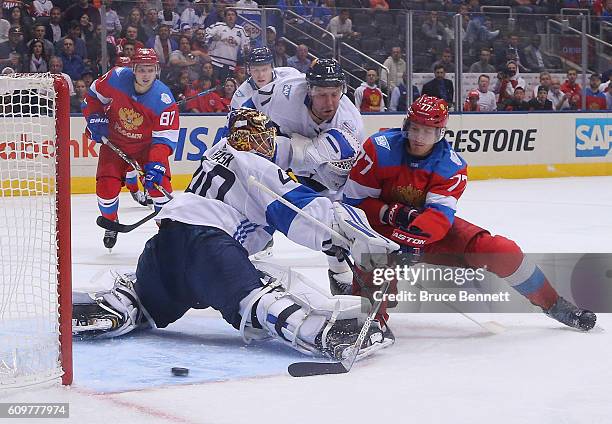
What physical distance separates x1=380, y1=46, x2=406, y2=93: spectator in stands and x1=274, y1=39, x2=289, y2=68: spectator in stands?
1.02m

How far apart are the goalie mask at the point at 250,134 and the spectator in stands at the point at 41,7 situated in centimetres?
563

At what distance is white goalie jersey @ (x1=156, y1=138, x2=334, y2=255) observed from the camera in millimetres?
3221

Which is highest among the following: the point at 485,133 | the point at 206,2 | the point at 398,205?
the point at 206,2

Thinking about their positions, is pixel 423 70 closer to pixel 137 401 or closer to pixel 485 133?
pixel 485 133

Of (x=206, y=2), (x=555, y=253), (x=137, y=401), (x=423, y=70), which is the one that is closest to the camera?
(x=137, y=401)

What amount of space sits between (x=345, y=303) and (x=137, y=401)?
882 mm

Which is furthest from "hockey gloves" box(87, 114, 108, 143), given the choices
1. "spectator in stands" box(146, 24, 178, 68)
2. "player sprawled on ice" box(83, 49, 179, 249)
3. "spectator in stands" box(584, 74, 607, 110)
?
"spectator in stands" box(584, 74, 607, 110)

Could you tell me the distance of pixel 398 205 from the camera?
3.68m

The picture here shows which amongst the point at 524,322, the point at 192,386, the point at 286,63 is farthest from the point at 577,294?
the point at 286,63

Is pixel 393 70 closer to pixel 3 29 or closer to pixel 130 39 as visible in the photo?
pixel 130 39

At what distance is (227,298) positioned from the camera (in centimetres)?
324

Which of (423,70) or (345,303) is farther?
(423,70)

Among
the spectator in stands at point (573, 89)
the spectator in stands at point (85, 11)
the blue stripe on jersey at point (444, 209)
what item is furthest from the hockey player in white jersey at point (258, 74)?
the spectator in stands at point (573, 89)

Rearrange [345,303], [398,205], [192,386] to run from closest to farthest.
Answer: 1. [192,386]
2. [345,303]
3. [398,205]
